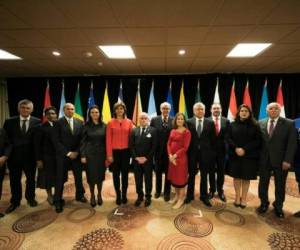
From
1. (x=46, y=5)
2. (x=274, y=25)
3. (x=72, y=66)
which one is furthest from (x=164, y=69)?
(x=46, y=5)

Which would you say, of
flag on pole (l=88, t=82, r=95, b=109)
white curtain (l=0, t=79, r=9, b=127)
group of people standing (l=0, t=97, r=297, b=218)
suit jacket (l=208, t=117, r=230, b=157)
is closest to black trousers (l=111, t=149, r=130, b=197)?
group of people standing (l=0, t=97, r=297, b=218)

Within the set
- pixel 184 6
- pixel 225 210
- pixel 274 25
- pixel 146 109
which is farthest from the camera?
pixel 146 109

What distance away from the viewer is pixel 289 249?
2041mm

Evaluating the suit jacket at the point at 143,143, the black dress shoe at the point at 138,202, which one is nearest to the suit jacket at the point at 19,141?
the suit jacket at the point at 143,143

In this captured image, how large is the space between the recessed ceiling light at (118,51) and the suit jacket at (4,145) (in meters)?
1.91

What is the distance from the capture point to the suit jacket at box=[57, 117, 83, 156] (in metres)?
2.82

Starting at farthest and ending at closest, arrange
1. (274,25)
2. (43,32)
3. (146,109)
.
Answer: (146,109) < (43,32) < (274,25)

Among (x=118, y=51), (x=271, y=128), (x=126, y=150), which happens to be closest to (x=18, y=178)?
(x=126, y=150)

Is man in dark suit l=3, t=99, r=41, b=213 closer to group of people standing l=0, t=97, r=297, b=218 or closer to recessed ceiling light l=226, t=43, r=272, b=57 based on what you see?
group of people standing l=0, t=97, r=297, b=218

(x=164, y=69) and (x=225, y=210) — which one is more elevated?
(x=164, y=69)

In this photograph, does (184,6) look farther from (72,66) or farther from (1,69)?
(1,69)

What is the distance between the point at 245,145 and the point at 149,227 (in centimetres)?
168

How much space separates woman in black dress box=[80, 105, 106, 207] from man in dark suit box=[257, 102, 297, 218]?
2.25 m

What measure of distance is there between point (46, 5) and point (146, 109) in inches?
151
